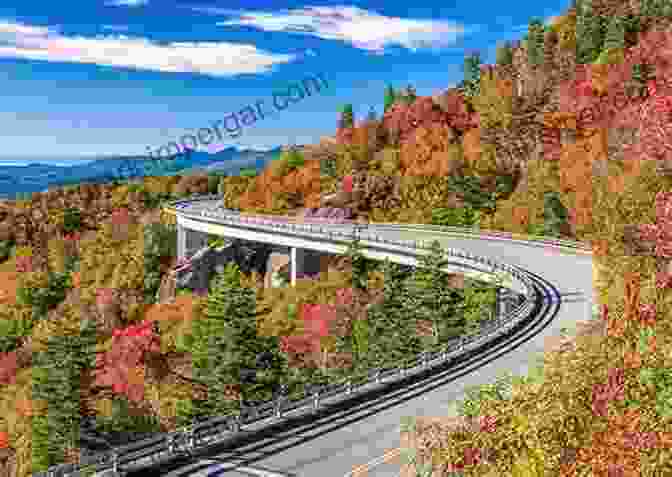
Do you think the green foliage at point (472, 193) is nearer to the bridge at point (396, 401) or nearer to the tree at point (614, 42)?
the tree at point (614, 42)

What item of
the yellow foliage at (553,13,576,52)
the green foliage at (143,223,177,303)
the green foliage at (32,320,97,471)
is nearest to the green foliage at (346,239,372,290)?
the green foliage at (32,320,97,471)

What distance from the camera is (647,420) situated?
8.29 metres

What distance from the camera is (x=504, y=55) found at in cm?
11781

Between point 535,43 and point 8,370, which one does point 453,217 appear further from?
point 8,370

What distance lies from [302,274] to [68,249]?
252ft

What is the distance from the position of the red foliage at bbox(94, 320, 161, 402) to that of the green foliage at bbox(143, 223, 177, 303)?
30.6 m

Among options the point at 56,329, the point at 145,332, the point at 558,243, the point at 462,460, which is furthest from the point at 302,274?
the point at 462,460

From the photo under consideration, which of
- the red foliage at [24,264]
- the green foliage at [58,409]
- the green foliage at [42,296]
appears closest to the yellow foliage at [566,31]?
the green foliage at [42,296]

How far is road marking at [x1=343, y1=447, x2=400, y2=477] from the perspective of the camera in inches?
643

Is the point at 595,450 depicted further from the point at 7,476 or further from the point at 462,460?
the point at 7,476

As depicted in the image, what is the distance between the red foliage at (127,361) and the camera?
164 ft

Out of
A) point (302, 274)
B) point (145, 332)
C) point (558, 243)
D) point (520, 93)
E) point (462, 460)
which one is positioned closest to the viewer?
point (462, 460)

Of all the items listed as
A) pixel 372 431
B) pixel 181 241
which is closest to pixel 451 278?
pixel 372 431

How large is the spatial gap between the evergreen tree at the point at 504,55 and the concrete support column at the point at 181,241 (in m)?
59.7
